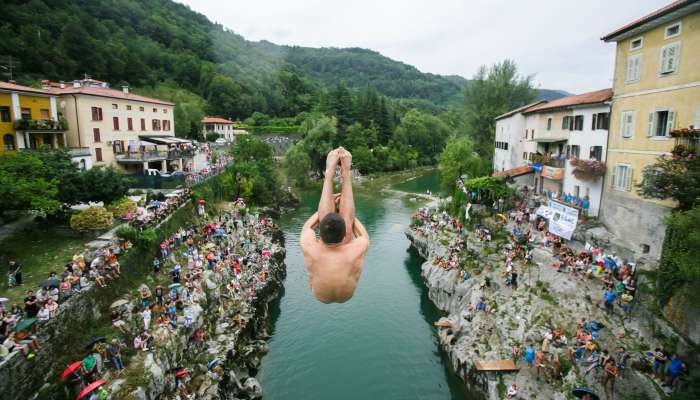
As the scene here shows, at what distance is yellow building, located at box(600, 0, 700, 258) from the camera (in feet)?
35.7

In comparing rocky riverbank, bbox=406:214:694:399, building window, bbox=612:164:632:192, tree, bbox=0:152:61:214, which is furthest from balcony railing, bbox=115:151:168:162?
building window, bbox=612:164:632:192

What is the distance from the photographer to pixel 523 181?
2180 cm

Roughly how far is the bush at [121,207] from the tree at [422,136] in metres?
43.1

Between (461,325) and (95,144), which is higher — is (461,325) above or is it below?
below

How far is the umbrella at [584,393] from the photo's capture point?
30.0 feet

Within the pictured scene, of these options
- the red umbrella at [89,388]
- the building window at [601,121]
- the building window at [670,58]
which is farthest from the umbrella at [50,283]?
the building window at [601,121]

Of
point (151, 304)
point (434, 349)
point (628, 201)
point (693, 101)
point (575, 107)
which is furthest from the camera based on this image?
point (575, 107)

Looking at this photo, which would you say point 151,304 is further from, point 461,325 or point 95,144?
point 95,144

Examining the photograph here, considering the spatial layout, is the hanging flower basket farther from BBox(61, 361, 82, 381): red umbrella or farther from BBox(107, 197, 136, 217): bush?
BBox(107, 197, 136, 217): bush

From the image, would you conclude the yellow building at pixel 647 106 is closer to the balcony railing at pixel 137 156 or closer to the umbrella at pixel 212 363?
the umbrella at pixel 212 363

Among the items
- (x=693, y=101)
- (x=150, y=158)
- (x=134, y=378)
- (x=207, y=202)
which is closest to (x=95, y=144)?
(x=150, y=158)

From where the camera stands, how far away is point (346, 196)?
3.22 meters

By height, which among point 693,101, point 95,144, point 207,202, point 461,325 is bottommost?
point 461,325

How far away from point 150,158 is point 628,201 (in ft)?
78.1
